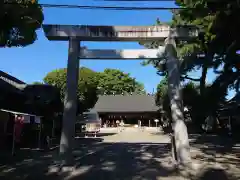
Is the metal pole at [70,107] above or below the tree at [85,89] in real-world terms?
below

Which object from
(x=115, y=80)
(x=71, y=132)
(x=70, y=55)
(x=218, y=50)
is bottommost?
(x=71, y=132)

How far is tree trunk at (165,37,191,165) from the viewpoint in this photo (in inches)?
422

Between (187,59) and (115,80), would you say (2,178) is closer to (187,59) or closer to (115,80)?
(187,59)

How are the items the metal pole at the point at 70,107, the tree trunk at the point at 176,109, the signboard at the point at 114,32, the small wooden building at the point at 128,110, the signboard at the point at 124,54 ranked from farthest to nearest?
the small wooden building at the point at 128,110 < the signboard at the point at 124,54 < the signboard at the point at 114,32 < the tree trunk at the point at 176,109 < the metal pole at the point at 70,107

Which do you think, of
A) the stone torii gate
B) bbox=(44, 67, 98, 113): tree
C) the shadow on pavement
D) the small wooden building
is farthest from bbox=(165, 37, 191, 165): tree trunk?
the small wooden building

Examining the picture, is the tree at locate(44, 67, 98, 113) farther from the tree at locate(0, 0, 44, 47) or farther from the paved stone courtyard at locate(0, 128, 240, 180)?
the paved stone courtyard at locate(0, 128, 240, 180)

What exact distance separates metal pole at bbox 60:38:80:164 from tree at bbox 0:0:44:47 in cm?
200

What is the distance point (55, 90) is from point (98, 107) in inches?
1239

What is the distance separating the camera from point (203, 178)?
8.42 meters

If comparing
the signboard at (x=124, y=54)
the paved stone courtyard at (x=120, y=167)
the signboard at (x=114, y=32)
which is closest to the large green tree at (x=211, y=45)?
the signboard at (x=114, y=32)

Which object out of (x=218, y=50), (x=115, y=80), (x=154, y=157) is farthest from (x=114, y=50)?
(x=115, y=80)

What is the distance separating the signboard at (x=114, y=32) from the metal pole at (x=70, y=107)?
14.6 inches

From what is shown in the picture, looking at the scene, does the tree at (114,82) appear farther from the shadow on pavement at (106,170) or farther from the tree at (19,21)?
the shadow on pavement at (106,170)

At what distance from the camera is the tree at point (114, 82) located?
65.2m
